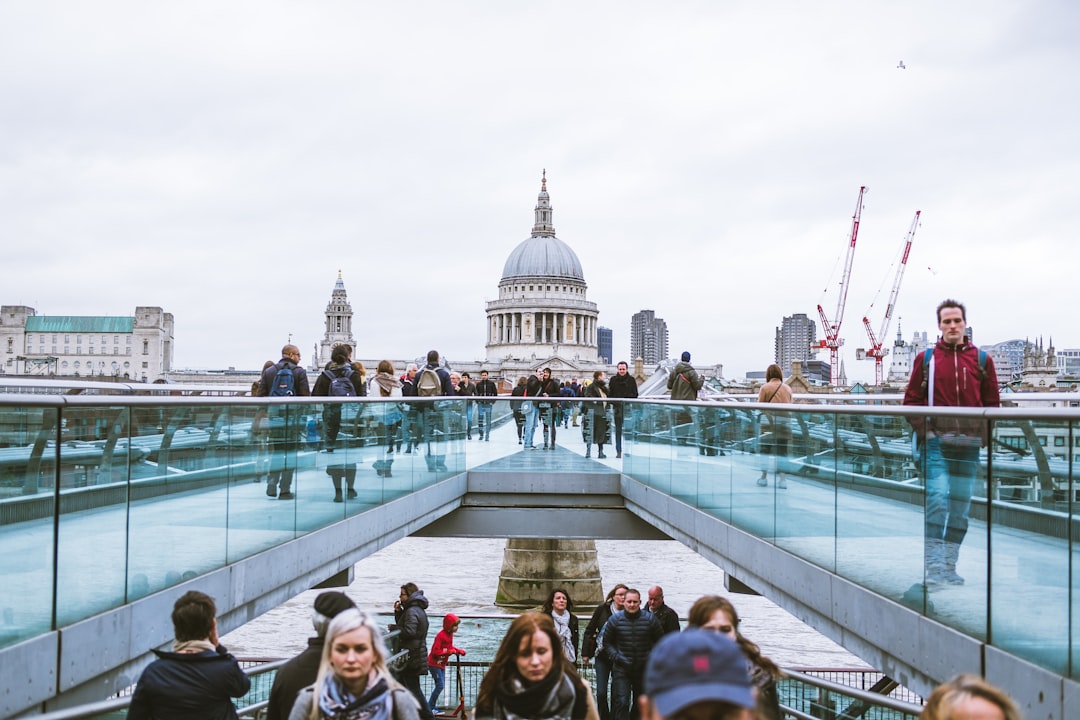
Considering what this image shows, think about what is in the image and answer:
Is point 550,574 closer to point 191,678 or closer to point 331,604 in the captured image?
point 331,604

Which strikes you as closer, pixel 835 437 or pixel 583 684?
pixel 583 684

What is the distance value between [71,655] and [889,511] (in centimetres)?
506

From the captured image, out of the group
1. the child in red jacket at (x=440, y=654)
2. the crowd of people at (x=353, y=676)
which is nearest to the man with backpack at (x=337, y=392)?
the child in red jacket at (x=440, y=654)

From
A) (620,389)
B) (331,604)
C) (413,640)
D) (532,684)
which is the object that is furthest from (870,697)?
(620,389)

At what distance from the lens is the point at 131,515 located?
7301mm

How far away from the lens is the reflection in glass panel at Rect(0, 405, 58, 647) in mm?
5996

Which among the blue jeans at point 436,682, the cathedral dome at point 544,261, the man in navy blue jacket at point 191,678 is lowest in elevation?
the blue jeans at point 436,682

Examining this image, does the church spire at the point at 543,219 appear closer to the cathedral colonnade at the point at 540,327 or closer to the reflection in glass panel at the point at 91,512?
the cathedral colonnade at the point at 540,327

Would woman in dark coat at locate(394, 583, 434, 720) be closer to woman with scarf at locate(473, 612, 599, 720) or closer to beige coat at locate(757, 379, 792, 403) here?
beige coat at locate(757, 379, 792, 403)

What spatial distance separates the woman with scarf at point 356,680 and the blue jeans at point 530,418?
49.7ft

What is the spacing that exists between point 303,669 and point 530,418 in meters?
14.9

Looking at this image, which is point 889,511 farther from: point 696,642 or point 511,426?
point 511,426

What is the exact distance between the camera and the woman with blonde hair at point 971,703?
142 inches

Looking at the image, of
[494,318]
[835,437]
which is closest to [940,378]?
[835,437]
